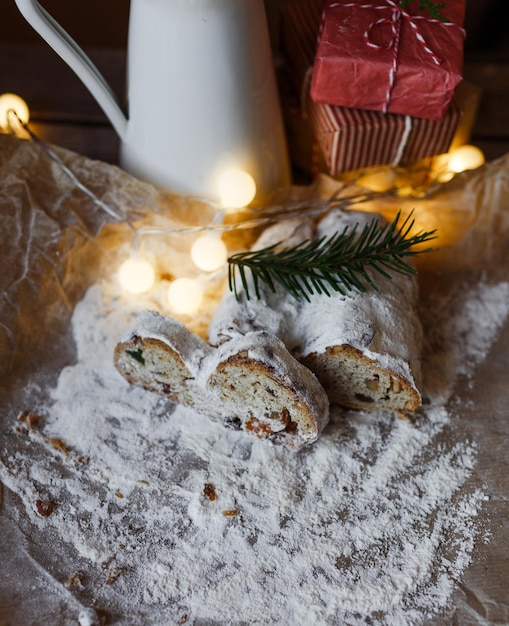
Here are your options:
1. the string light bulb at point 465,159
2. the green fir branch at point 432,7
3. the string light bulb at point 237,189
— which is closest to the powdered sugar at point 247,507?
the string light bulb at point 237,189

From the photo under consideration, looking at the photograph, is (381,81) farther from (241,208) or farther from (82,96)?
(82,96)

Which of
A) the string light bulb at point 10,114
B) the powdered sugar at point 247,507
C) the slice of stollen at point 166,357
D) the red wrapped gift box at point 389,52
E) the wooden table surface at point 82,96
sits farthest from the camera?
the wooden table surface at point 82,96

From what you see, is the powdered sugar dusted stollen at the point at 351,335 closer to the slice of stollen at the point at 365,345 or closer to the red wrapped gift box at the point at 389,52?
the slice of stollen at the point at 365,345

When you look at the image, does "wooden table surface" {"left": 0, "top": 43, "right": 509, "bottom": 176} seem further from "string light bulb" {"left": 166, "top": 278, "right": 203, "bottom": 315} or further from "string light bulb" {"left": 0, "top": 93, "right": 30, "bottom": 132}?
"string light bulb" {"left": 166, "top": 278, "right": 203, "bottom": 315}

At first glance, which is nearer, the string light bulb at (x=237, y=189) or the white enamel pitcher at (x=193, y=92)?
the white enamel pitcher at (x=193, y=92)

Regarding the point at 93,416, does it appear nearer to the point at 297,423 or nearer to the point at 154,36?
the point at 297,423

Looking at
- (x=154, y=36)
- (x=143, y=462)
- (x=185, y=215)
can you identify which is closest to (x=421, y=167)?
(x=185, y=215)
